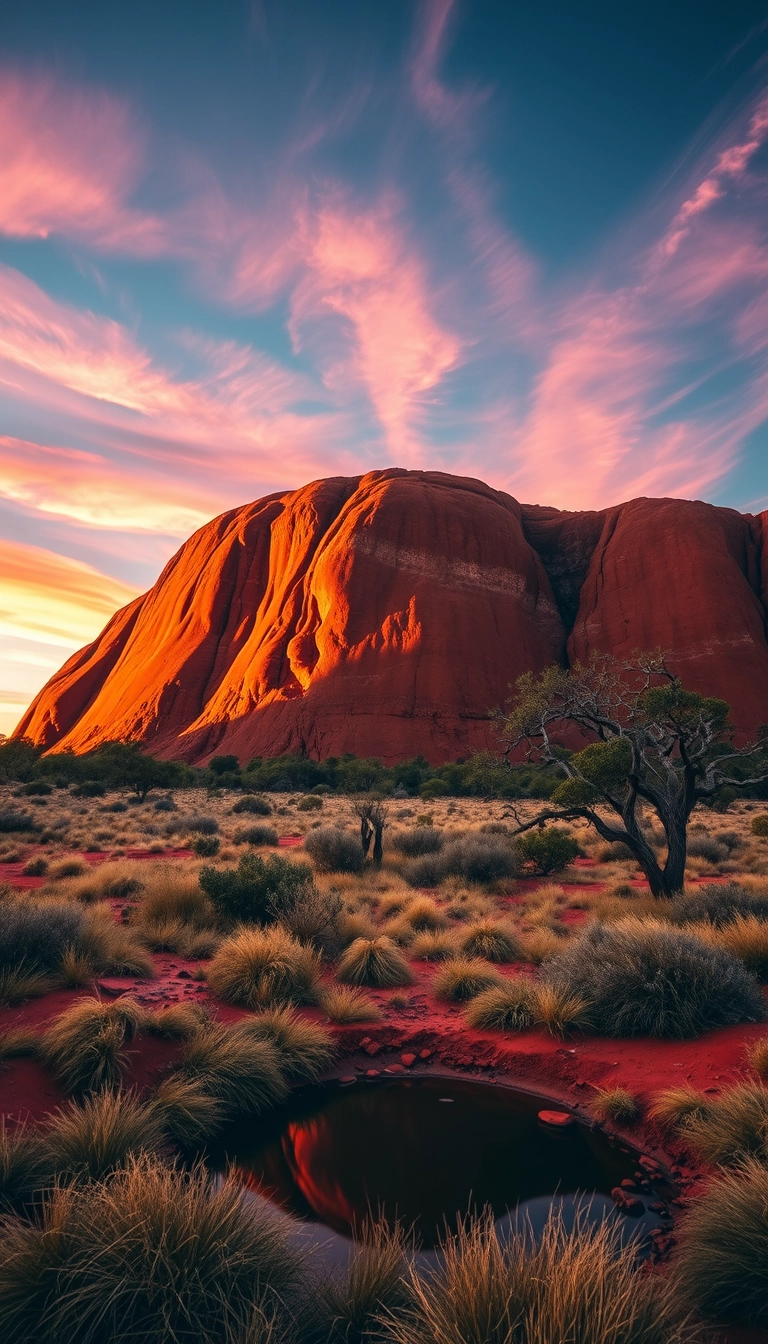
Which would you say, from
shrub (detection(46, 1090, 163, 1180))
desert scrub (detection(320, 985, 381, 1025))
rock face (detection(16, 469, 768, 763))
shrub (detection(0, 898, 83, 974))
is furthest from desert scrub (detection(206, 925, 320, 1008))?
rock face (detection(16, 469, 768, 763))

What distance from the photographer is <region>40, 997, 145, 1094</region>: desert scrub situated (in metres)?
4.96

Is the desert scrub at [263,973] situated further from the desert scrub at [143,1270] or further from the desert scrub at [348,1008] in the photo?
the desert scrub at [143,1270]

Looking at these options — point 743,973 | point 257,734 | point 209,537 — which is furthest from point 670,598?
point 743,973

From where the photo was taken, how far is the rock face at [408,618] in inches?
2055

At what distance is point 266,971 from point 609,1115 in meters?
3.63

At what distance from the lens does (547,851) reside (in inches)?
577

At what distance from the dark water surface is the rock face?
43.1 meters

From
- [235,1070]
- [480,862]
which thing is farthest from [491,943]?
[480,862]

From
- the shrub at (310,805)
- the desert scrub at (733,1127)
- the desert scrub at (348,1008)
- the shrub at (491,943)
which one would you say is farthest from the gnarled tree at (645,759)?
the shrub at (310,805)

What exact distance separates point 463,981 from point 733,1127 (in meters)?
3.63

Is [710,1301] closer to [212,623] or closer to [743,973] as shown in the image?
[743,973]

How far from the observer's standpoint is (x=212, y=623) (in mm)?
68000

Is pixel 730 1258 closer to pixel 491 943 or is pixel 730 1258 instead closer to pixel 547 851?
pixel 491 943

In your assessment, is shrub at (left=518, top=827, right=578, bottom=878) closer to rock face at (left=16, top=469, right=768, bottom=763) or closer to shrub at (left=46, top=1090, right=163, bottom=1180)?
shrub at (left=46, top=1090, right=163, bottom=1180)
